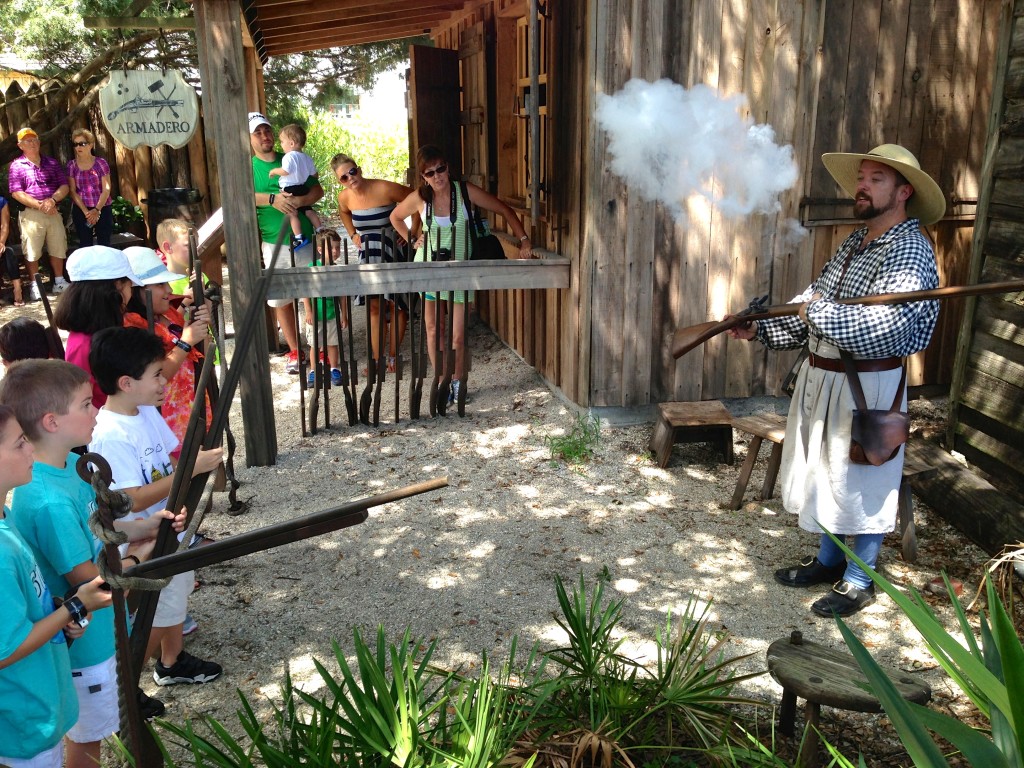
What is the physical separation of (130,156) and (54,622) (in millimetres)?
11414

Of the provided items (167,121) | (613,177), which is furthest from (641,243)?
(167,121)

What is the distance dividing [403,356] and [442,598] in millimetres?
4316

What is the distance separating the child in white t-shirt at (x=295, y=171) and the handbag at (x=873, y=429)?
4.60 meters

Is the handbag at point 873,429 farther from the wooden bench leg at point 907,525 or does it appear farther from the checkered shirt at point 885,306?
the wooden bench leg at point 907,525

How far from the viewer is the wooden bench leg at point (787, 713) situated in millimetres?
2836

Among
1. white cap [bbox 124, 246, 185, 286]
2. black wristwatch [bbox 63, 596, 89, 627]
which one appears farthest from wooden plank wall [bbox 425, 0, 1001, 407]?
black wristwatch [bbox 63, 596, 89, 627]

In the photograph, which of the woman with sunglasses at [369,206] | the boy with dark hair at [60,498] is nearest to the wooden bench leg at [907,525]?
the boy with dark hair at [60,498]

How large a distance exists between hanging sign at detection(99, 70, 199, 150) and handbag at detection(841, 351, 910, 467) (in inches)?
207

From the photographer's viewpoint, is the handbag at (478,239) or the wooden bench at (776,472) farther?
the handbag at (478,239)

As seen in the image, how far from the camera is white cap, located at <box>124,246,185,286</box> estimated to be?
369 centimetres

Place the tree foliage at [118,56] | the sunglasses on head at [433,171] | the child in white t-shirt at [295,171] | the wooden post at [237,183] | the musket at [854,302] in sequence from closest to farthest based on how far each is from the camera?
the musket at [854,302]
the wooden post at [237,183]
the sunglasses on head at [433,171]
the child in white t-shirt at [295,171]
the tree foliage at [118,56]

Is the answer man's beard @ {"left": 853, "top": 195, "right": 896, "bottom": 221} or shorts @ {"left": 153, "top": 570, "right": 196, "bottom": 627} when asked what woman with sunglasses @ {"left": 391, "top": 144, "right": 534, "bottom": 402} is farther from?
shorts @ {"left": 153, "top": 570, "right": 196, "bottom": 627}

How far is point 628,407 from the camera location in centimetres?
596

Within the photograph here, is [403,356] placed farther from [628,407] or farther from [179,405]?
[179,405]
